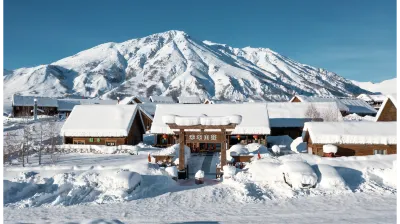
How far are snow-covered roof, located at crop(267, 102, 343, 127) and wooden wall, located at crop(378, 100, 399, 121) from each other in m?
8.51

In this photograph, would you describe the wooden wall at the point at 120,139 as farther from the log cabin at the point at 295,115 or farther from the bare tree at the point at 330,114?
the bare tree at the point at 330,114

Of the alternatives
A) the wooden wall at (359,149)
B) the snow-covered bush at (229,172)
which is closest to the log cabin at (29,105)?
the snow-covered bush at (229,172)

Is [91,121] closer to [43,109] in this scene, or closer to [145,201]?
[145,201]

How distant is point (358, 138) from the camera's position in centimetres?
2747

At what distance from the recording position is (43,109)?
2896 inches

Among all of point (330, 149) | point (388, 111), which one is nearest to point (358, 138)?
point (330, 149)

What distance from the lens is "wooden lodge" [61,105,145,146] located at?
35156mm

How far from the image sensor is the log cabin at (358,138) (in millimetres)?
27266

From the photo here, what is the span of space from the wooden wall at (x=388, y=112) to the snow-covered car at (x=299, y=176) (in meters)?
19.8

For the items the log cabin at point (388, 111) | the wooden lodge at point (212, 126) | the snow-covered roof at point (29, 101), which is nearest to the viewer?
the wooden lodge at point (212, 126)

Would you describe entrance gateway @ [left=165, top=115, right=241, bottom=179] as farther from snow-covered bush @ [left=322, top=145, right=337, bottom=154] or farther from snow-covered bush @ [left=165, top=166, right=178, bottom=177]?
snow-covered bush @ [left=322, top=145, right=337, bottom=154]

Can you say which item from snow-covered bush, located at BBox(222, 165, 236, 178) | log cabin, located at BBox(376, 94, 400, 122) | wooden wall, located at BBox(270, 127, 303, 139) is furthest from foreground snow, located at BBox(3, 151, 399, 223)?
wooden wall, located at BBox(270, 127, 303, 139)

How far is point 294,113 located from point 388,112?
1192 centimetres

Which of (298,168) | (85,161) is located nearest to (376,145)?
(298,168)
